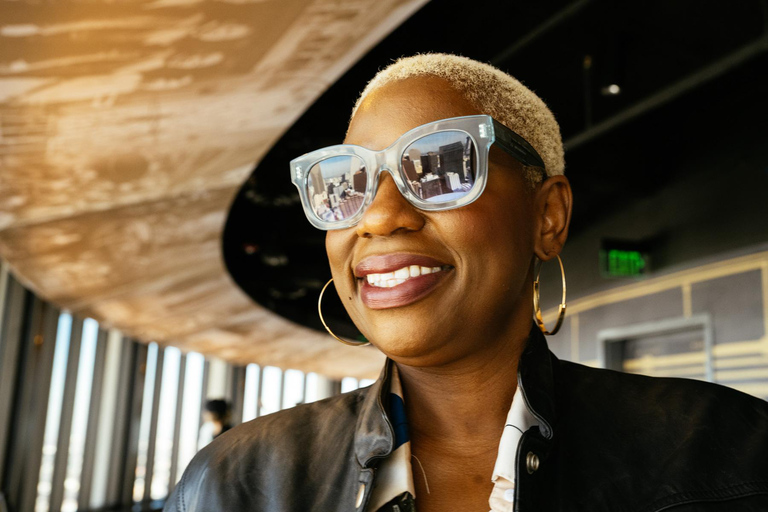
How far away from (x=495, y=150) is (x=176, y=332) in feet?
34.3

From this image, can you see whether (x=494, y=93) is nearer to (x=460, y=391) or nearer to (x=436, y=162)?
(x=436, y=162)

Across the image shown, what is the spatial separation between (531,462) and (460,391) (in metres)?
0.18

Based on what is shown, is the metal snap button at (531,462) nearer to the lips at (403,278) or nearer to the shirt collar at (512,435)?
the shirt collar at (512,435)

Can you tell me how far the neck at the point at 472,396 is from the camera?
3.81 feet

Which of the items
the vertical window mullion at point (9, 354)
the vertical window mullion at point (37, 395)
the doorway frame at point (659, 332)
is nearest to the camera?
the doorway frame at point (659, 332)

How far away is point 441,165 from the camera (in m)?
1.10

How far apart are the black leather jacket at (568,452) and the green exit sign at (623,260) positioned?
5.52 metres

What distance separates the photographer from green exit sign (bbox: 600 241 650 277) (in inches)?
255

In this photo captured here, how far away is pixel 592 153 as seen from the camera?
682 cm

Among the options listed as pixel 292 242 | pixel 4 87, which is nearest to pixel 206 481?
pixel 4 87

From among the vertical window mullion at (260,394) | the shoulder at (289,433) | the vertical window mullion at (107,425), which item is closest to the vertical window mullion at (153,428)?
the vertical window mullion at (107,425)

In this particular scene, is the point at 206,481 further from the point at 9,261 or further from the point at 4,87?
the point at 9,261

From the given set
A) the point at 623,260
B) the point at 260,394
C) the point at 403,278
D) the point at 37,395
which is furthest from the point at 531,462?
the point at 260,394

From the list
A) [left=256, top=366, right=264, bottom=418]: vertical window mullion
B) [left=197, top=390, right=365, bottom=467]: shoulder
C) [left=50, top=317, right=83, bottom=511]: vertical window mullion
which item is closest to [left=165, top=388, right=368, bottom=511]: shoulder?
[left=197, top=390, right=365, bottom=467]: shoulder
